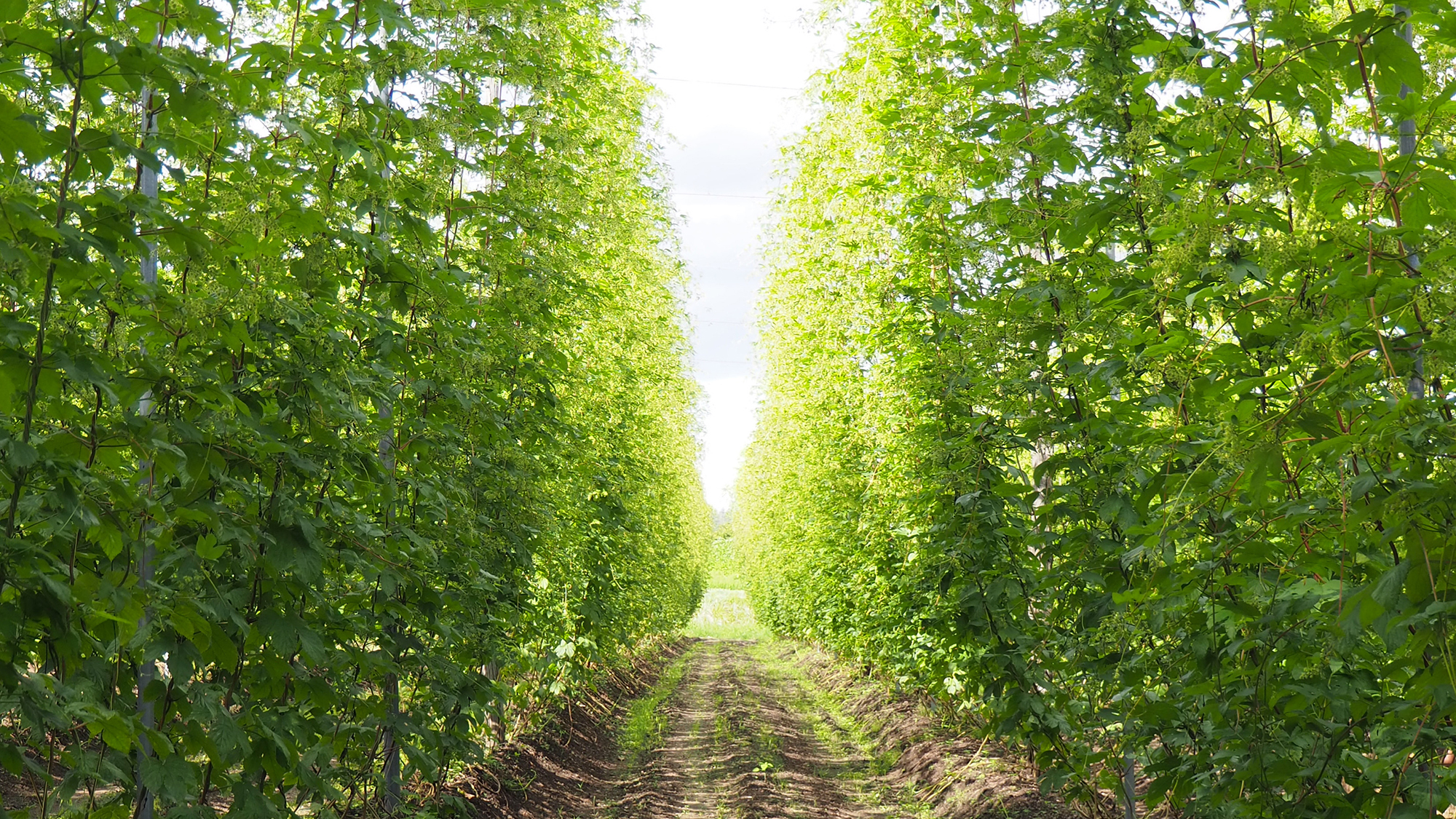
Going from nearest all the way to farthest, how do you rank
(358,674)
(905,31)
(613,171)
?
(358,674), (905,31), (613,171)

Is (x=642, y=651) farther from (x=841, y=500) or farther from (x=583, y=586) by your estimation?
(x=583, y=586)

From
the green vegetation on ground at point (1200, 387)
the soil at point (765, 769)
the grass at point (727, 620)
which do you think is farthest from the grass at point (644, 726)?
the grass at point (727, 620)

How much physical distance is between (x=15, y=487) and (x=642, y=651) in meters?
18.2

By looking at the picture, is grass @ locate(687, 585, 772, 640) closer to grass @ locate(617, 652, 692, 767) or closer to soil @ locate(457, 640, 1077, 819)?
grass @ locate(617, 652, 692, 767)

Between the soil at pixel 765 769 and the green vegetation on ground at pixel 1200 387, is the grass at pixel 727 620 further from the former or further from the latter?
the green vegetation on ground at pixel 1200 387

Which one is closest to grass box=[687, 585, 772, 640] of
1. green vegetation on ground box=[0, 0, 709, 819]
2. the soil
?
the soil

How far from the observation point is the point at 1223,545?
2.28 meters

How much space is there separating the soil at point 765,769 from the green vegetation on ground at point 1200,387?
248cm

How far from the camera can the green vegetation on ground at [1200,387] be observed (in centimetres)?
175

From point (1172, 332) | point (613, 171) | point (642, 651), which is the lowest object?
point (642, 651)

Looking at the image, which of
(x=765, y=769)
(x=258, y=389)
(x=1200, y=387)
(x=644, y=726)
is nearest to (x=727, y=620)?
(x=644, y=726)

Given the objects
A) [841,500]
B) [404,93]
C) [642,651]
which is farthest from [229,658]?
[642,651]

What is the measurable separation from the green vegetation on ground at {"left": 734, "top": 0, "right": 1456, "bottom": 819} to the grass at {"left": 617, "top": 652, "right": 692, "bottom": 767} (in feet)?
20.0

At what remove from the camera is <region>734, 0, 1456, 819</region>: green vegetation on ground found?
175 cm
